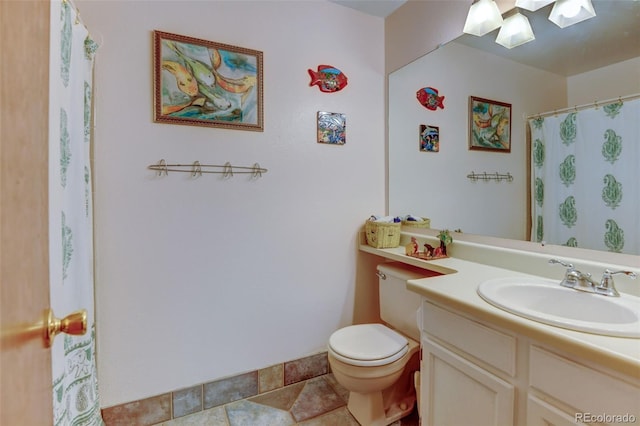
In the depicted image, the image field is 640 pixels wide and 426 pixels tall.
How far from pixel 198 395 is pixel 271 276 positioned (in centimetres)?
74

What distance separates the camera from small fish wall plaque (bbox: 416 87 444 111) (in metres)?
1.88

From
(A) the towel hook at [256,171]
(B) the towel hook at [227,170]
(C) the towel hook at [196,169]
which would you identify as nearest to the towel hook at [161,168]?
(C) the towel hook at [196,169]

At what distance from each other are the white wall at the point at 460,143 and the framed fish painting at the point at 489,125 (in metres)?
0.03

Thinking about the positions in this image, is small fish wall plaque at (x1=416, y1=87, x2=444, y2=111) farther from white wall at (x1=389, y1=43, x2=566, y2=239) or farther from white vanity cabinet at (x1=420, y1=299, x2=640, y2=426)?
white vanity cabinet at (x1=420, y1=299, x2=640, y2=426)

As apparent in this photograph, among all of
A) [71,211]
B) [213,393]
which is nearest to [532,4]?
[71,211]

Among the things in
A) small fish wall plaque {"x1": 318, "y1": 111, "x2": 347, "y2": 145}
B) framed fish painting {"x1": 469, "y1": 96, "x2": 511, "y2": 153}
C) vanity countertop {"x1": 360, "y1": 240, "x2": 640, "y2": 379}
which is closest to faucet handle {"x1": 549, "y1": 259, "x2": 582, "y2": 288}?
vanity countertop {"x1": 360, "y1": 240, "x2": 640, "y2": 379}

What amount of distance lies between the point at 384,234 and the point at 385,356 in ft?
2.45

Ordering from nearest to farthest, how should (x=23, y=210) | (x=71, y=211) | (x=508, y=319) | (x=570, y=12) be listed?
(x=23, y=210) → (x=508, y=319) → (x=71, y=211) → (x=570, y=12)

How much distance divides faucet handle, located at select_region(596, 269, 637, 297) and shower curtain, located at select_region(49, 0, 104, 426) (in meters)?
1.73

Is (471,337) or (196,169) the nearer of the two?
(471,337)

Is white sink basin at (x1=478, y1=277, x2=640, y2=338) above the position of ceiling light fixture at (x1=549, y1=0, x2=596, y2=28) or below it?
below

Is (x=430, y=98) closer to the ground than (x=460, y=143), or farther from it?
farther from it

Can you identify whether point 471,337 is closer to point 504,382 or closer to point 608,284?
point 504,382

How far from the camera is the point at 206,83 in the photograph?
5.30 feet
